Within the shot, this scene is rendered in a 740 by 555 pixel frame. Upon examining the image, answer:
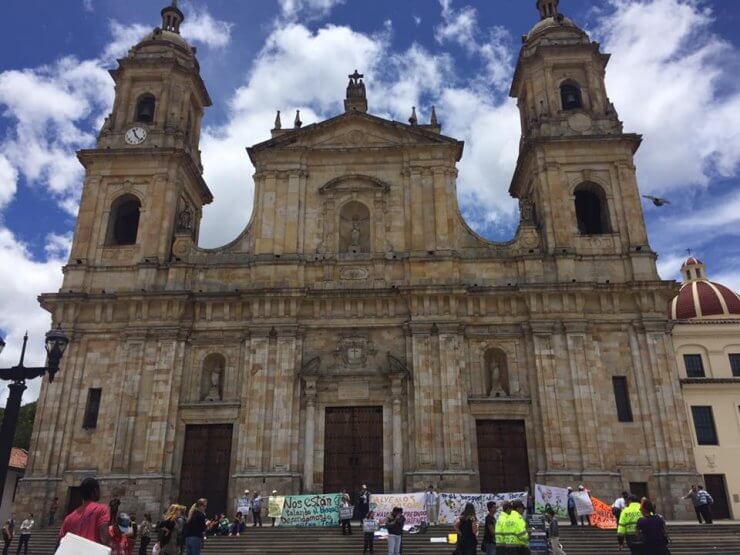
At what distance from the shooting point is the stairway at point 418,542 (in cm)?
1944

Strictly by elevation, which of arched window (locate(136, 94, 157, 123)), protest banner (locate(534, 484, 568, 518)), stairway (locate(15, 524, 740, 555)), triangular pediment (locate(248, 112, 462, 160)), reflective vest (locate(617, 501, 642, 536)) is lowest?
stairway (locate(15, 524, 740, 555))

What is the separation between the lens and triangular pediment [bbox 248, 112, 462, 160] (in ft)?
103

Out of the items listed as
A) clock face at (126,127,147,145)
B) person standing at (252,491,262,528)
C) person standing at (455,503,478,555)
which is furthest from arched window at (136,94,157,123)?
person standing at (455,503,478,555)

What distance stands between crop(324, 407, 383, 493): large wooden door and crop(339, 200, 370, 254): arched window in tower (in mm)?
7604

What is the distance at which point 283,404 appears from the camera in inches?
1057

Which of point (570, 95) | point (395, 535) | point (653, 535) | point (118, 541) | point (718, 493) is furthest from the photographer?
point (570, 95)

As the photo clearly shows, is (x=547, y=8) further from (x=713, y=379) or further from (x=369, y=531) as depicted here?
(x=369, y=531)

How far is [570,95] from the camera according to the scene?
33469 millimetres

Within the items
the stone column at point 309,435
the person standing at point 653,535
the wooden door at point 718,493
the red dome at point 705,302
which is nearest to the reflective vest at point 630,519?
the person standing at point 653,535

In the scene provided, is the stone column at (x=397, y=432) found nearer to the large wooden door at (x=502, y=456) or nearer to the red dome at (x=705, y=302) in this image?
the large wooden door at (x=502, y=456)

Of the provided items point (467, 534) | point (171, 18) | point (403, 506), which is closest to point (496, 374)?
point (403, 506)

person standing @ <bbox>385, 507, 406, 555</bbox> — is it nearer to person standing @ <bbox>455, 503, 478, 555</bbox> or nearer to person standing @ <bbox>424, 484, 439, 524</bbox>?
person standing @ <bbox>455, 503, 478, 555</bbox>

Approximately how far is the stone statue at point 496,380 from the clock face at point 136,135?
66.9 feet

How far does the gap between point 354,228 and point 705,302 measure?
21.1 meters
